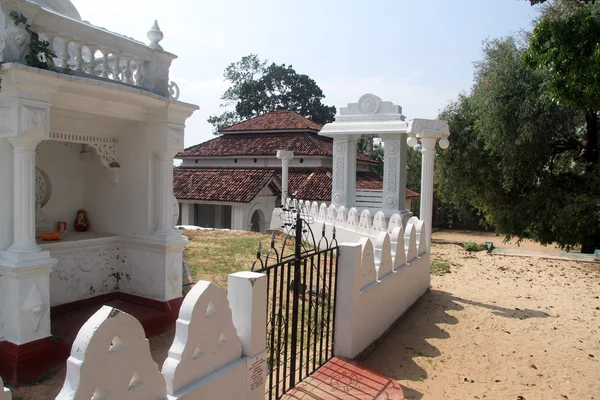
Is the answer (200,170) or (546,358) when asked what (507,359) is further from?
(200,170)

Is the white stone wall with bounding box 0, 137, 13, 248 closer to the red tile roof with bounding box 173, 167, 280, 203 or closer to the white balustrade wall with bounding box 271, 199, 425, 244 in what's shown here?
the white balustrade wall with bounding box 271, 199, 425, 244

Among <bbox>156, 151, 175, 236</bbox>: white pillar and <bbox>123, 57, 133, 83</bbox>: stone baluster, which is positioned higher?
<bbox>123, 57, 133, 83</bbox>: stone baluster

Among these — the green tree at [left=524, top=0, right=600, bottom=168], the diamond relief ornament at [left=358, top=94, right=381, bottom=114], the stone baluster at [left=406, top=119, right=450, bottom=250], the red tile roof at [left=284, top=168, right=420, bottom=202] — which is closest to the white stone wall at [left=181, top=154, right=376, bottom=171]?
the red tile roof at [left=284, top=168, right=420, bottom=202]

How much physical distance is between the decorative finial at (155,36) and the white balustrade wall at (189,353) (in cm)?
396

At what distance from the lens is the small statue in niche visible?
6.68 m

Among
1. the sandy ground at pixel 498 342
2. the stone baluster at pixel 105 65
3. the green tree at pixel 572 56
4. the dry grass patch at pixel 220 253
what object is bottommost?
the sandy ground at pixel 498 342

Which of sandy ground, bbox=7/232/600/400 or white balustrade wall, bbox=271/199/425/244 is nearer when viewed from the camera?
sandy ground, bbox=7/232/600/400

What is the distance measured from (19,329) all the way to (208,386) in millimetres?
2751

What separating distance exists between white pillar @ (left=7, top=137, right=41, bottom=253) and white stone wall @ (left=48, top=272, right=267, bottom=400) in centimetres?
261

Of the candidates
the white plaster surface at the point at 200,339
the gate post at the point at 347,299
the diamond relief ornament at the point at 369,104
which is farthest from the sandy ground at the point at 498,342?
the diamond relief ornament at the point at 369,104

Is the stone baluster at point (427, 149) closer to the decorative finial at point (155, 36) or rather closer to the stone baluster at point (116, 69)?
the decorative finial at point (155, 36)

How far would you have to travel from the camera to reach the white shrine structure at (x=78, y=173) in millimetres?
4406

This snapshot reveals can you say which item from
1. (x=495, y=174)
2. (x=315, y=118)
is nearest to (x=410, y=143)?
(x=495, y=174)

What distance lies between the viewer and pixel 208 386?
2854mm
